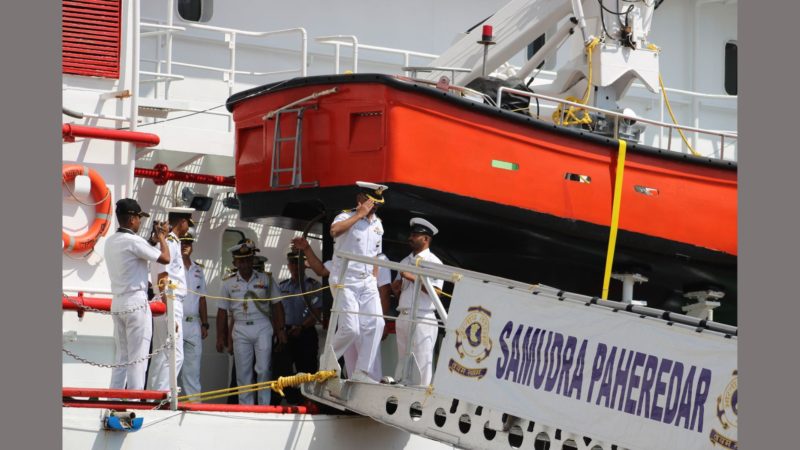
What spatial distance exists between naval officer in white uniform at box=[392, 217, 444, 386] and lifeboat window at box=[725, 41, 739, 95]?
7071 millimetres

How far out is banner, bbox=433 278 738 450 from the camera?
7230mm

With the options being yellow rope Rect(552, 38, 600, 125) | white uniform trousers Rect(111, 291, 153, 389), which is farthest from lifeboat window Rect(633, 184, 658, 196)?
white uniform trousers Rect(111, 291, 153, 389)

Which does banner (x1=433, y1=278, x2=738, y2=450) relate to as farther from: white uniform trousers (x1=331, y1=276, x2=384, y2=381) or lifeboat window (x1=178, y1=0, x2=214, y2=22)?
lifeboat window (x1=178, y1=0, x2=214, y2=22)

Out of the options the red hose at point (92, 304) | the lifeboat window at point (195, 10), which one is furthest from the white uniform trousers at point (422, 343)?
the lifeboat window at point (195, 10)

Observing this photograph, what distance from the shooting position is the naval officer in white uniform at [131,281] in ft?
29.3

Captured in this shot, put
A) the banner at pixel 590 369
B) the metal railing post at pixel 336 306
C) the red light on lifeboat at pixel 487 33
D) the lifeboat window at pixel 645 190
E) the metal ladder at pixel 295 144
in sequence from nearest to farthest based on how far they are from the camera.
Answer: the banner at pixel 590 369 → the metal railing post at pixel 336 306 → the metal ladder at pixel 295 144 → the lifeboat window at pixel 645 190 → the red light on lifeboat at pixel 487 33

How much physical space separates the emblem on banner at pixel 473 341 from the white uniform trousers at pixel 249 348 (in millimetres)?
2663

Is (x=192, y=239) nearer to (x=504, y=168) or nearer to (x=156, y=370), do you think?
(x=156, y=370)

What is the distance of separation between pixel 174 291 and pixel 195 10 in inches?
170

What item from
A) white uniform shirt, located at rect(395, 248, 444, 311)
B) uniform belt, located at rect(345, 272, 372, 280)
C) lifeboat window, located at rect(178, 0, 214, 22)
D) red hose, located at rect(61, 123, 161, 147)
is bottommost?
white uniform shirt, located at rect(395, 248, 444, 311)

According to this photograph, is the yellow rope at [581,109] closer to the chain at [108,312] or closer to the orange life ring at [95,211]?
the orange life ring at [95,211]

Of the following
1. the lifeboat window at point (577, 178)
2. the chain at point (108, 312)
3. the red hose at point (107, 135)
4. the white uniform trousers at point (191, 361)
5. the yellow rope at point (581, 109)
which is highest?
the yellow rope at point (581, 109)

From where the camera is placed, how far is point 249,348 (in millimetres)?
10734

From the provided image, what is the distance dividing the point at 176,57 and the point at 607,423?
22.1 ft
